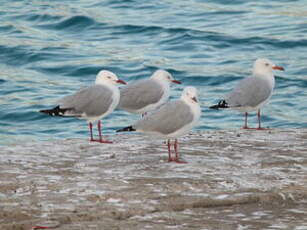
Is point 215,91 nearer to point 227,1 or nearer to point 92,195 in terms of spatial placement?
point 227,1

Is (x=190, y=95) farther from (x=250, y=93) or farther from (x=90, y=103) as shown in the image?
(x=250, y=93)

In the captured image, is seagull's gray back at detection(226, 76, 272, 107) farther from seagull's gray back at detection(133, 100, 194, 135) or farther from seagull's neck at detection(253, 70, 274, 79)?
seagull's gray back at detection(133, 100, 194, 135)

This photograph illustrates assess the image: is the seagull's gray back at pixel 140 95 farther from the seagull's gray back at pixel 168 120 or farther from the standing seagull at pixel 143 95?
the seagull's gray back at pixel 168 120

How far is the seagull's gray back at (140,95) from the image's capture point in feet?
33.3

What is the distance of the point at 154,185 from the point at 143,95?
3.16 meters

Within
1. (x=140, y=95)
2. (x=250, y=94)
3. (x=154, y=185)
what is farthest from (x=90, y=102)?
(x=154, y=185)

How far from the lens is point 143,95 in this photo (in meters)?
10.2

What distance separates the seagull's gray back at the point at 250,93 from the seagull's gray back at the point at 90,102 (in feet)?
5.50

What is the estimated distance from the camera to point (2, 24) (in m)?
23.2

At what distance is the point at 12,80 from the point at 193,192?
1231 centimetres

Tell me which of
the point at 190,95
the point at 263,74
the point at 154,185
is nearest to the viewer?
the point at 154,185

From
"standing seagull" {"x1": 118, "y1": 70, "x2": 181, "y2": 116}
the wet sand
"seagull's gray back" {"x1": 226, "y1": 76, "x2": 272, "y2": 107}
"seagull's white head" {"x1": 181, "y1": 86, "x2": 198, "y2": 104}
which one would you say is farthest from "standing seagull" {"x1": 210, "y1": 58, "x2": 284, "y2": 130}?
"seagull's white head" {"x1": 181, "y1": 86, "x2": 198, "y2": 104}

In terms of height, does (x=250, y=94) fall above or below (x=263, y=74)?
below

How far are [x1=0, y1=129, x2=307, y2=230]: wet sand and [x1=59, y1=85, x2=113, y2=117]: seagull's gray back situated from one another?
1.50 feet
